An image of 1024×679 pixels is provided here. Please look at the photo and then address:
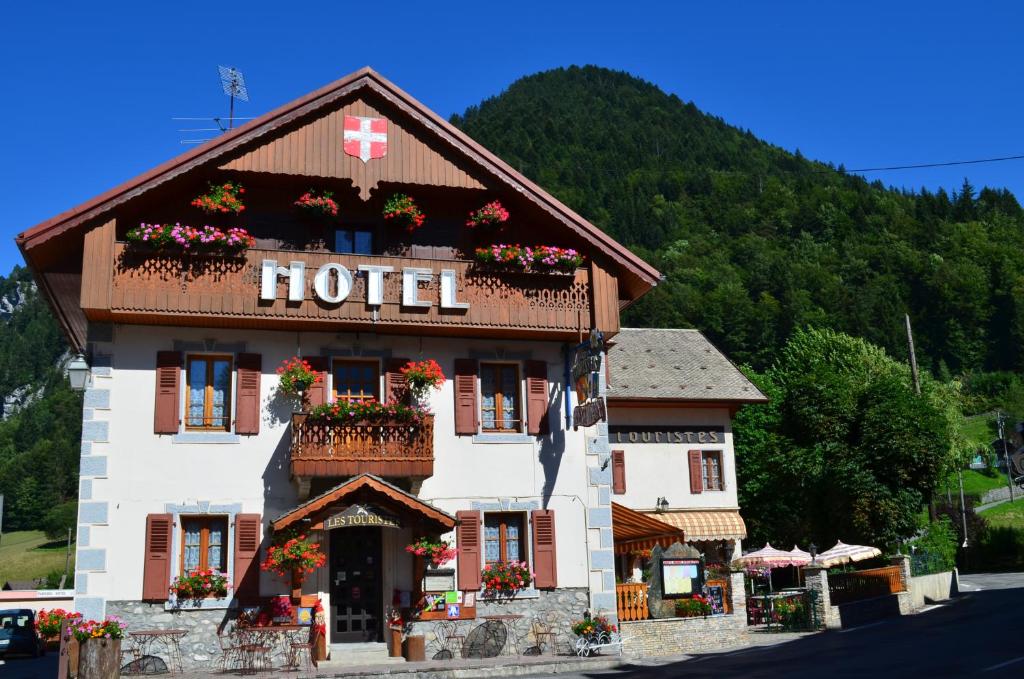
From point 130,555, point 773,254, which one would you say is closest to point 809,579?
point 130,555

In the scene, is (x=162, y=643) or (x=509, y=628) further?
(x=509, y=628)

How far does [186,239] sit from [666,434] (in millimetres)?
19117

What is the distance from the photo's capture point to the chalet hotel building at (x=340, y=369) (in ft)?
64.9

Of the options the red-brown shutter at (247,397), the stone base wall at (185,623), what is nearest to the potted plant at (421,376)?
the red-brown shutter at (247,397)

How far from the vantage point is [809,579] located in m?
27.8

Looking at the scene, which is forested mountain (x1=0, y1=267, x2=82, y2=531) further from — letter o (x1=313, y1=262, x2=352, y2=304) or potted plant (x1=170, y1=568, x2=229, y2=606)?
potted plant (x1=170, y1=568, x2=229, y2=606)

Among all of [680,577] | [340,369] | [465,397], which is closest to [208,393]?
[340,369]

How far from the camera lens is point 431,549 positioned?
20.4 meters

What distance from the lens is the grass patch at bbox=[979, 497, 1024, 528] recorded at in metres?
69.9

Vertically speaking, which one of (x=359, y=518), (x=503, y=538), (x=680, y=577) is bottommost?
(x=680, y=577)

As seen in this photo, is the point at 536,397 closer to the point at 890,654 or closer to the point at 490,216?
the point at 490,216

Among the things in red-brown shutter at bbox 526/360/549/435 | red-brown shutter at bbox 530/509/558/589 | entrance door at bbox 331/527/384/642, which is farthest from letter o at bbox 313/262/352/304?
red-brown shutter at bbox 530/509/558/589

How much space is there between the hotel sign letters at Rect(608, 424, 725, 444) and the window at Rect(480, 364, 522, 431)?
38.6ft

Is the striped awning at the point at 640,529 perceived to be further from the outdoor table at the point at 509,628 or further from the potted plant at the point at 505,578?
the outdoor table at the point at 509,628
